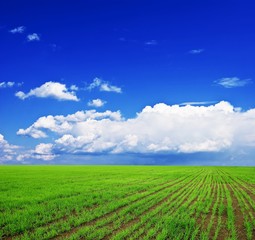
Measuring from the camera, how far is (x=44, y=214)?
13688 millimetres

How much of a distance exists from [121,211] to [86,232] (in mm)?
4087

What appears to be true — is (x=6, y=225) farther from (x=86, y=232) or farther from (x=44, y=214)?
(x=86, y=232)

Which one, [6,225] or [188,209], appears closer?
[6,225]

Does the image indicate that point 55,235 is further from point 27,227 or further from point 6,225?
point 6,225

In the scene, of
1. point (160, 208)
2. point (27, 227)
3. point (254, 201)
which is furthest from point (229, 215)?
point (27, 227)

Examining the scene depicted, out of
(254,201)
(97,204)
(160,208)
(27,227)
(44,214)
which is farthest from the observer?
(254,201)

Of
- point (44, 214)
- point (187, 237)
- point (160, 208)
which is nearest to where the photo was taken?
point (187, 237)

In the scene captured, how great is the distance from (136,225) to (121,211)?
3.03 m

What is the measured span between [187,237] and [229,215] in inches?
195

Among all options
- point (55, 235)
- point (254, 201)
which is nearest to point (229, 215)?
point (254, 201)

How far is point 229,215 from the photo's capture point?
1397 centimetres

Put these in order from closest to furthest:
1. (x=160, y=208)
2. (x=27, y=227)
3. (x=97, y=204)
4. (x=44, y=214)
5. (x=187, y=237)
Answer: (x=187, y=237)
(x=27, y=227)
(x=44, y=214)
(x=160, y=208)
(x=97, y=204)

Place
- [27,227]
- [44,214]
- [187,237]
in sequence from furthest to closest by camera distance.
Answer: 1. [44,214]
2. [27,227]
3. [187,237]

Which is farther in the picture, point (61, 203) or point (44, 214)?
point (61, 203)
